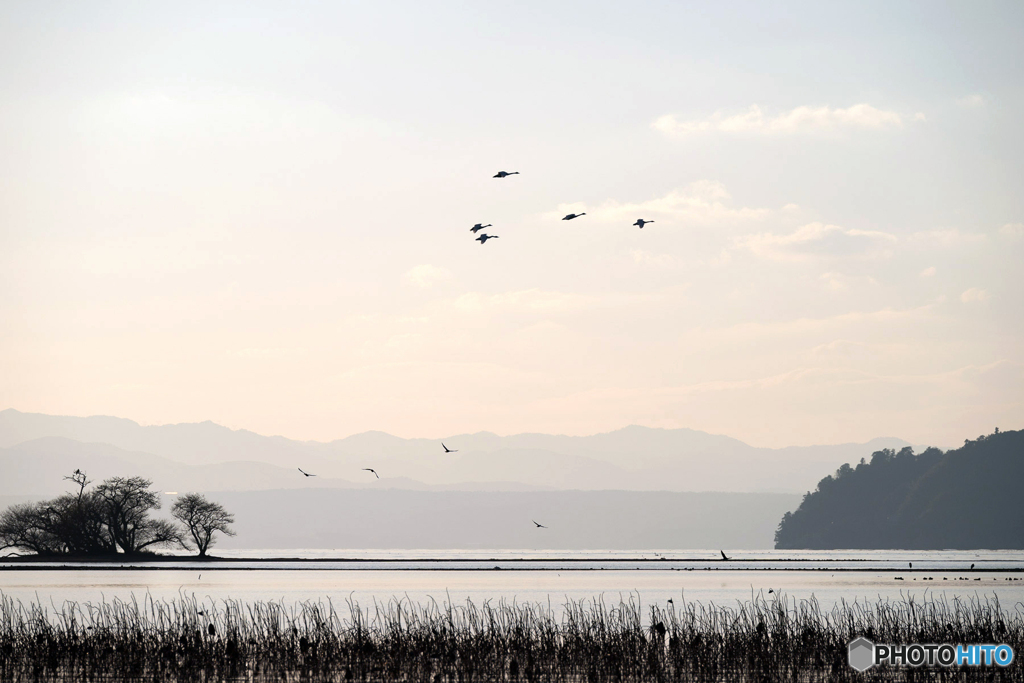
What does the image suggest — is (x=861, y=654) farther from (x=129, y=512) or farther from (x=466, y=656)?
(x=129, y=512)

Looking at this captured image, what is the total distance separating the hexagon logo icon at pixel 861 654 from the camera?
39.0 meters

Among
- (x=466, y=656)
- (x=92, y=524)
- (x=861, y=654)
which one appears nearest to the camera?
(x=466, y=656)

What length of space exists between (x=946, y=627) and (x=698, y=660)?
10186mm

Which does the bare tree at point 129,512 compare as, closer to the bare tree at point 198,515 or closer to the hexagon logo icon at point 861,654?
the bare tree at point 198,515

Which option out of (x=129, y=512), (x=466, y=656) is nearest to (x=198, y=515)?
(x=129, y=512)

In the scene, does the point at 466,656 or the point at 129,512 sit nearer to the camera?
the point at 466,656

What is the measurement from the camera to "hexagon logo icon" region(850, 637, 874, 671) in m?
39.0

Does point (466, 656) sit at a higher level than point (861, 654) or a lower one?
higher

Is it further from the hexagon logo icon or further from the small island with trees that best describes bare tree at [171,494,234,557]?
the hexagon logo icon

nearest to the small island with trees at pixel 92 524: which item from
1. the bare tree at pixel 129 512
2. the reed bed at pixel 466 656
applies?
the bare tree at pixel 129 512

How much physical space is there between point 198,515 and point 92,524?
16973 millimetres

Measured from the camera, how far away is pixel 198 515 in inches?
7092

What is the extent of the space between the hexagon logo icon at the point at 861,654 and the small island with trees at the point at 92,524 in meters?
146

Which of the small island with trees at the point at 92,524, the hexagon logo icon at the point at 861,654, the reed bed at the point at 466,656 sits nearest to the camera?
the reed bed at the point at 466,656
